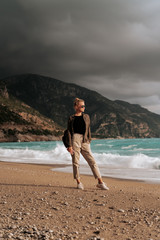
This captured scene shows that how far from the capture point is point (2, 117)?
361 ft

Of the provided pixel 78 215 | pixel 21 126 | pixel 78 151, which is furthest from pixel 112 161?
pixel 21 126

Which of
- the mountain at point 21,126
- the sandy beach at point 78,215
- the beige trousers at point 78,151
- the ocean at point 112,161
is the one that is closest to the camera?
the sandy beach at point 78,215

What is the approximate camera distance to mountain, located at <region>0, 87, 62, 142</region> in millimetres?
109312

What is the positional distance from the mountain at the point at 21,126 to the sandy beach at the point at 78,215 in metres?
107

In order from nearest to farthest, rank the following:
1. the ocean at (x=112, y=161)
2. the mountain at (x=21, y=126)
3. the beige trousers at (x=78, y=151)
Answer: the beige trousers at (x=78, y=151), the ocean at (x=112, y=161), the mountain at (x=21, y=126)

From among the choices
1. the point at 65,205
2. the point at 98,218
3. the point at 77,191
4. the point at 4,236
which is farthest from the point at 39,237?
the point at 77,191

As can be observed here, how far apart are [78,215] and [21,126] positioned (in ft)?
387

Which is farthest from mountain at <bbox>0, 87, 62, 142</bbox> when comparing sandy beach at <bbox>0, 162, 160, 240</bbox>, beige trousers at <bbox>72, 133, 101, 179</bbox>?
sandy beach at <bbox>0, 162, 160, 240</bbox>

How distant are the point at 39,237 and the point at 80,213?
45.7 inches

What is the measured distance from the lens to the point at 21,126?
11756cm

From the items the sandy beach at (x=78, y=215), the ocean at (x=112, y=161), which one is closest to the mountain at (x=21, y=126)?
the ocean at (x=112, y=161)

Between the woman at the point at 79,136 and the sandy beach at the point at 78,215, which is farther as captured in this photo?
the woman at the point at 79,136

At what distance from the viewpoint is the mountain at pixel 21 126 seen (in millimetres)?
109312

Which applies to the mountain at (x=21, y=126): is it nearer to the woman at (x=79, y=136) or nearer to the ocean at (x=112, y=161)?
the ocean at (x=112, y=161)
